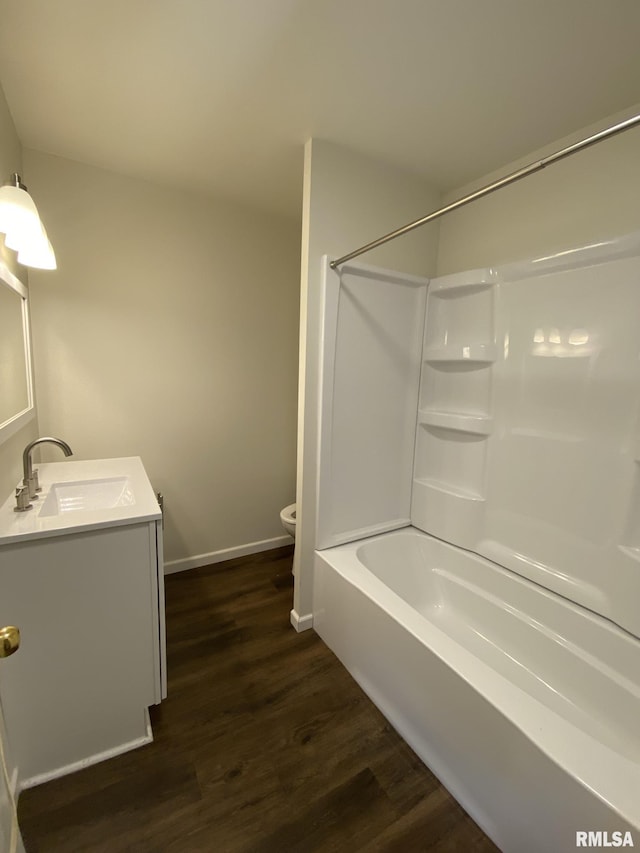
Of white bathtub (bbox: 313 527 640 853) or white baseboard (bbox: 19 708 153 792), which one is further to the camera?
white baseboard (bbox: 19 708 153 792)

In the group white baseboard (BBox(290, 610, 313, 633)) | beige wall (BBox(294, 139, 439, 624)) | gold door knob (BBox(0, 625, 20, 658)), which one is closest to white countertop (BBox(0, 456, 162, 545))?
gold door knob (BBox(0, 625, 20, 658))

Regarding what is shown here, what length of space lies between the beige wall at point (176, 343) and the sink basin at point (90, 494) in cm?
60

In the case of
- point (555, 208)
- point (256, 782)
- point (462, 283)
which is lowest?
point (256, 782)

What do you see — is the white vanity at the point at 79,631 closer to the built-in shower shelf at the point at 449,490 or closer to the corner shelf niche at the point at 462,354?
the built-in shower shelf at the point at 449,490

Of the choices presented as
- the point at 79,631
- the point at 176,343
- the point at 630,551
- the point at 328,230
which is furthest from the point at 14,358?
the point at 630,551

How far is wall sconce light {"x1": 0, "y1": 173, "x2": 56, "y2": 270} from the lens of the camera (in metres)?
1.15

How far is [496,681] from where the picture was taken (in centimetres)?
114

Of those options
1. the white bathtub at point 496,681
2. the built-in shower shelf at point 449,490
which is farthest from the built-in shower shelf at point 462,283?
the white bathtub at point 496,681

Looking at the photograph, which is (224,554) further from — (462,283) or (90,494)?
(462,283)

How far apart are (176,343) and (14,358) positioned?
89 cm

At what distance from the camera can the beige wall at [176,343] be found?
6.40 feet

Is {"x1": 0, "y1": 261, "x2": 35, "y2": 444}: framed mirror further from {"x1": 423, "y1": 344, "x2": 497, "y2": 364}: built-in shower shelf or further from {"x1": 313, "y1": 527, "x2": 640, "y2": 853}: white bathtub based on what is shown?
{"x1": 423, "y1": 344, "x2": 497, "y2": 364}: built-in shower shelf

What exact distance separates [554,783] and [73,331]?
2649 millimetres

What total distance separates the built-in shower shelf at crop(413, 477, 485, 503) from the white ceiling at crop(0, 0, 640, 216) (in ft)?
5.57
